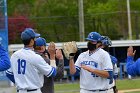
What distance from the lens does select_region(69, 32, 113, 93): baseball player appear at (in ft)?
26.8

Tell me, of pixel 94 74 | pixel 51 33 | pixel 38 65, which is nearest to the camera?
pixel 38 65

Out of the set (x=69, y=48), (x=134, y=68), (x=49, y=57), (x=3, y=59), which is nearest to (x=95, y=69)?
(x=69, y=48)

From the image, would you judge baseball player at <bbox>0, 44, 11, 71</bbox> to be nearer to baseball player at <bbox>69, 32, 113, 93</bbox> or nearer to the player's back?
the player's back

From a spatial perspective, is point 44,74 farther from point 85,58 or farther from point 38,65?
point 85,58

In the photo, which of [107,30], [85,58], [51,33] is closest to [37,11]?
[51,33]

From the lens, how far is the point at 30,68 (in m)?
6.95

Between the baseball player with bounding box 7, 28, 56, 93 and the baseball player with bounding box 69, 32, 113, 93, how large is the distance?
124cm

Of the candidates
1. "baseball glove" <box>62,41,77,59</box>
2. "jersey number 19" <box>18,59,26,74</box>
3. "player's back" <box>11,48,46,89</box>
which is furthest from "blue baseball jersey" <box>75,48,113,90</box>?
A: "jersey number 19" <box>18,59,26,74</box>

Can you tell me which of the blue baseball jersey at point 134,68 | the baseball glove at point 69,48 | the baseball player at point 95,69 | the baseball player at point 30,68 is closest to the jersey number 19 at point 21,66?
the baseball player at point 30,68

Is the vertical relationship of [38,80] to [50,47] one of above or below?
below

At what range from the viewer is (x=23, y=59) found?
700 centimetres

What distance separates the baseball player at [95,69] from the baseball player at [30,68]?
1237mm

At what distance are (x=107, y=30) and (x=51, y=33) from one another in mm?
5787

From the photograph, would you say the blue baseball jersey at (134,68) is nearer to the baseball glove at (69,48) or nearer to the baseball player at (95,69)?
the baseball player at (95,69)
